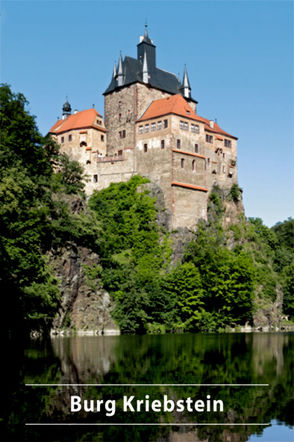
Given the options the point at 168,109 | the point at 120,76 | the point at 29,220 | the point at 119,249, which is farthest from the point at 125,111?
the point at 29,220

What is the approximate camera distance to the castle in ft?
198

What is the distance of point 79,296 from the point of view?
43.5 m

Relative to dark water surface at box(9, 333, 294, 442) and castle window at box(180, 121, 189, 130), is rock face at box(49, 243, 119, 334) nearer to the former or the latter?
dark water surface at box(9, 333, 294, 442)

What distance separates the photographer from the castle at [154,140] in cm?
6038

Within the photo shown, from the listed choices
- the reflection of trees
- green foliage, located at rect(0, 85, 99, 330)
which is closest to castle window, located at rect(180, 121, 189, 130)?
green foliage, located at rect(0, 85, 99, 330)

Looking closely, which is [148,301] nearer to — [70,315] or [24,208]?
[70,315]

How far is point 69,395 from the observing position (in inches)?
476

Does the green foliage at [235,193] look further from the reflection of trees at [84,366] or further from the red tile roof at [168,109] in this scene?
the reflection of trees at [84,366]

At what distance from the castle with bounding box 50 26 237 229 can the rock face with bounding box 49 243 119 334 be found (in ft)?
51.6

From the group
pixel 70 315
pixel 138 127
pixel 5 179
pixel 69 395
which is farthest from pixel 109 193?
pixel 69 395

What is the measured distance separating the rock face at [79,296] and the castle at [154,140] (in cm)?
1572

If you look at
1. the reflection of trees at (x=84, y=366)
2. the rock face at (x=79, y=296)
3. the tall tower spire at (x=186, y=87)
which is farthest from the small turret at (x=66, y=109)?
the reflection of trees at (x=84, y=366)

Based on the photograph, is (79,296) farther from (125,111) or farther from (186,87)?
(186,87)

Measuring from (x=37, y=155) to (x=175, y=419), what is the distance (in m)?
36.7
